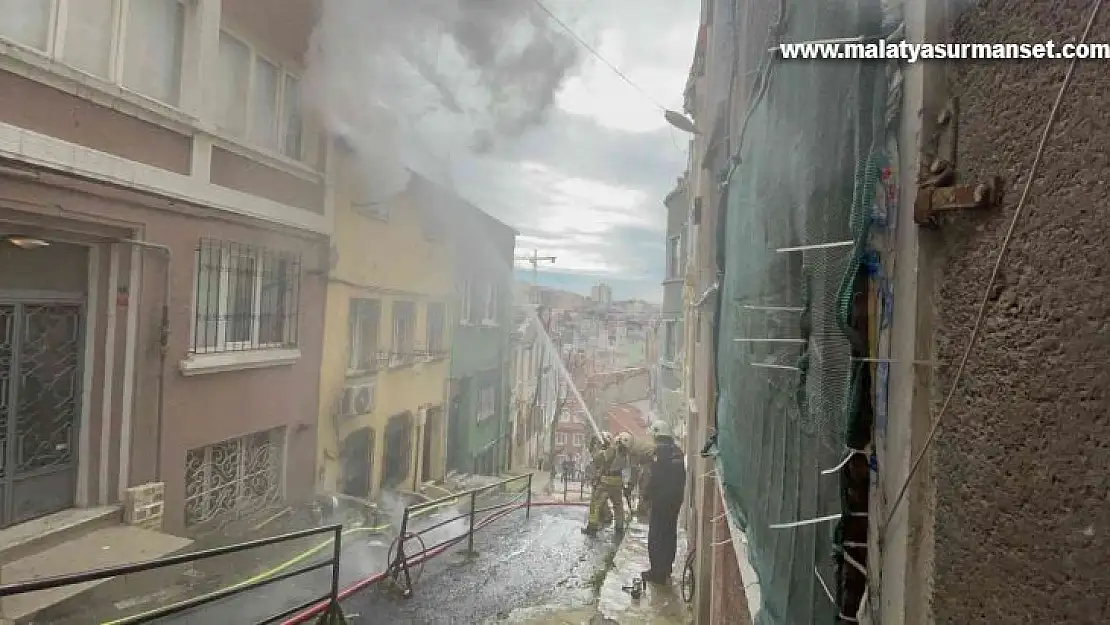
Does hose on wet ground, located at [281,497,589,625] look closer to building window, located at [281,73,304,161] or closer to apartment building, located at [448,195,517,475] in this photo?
building window, located at [281,73,304,161]

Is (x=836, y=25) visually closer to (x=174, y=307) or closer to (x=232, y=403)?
(x=174, y=307)

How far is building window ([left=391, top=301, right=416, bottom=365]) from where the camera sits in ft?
29.8

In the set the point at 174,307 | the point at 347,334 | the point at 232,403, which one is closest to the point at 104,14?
the point at 174,307

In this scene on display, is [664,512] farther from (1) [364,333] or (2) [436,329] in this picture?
(2) [436,329]

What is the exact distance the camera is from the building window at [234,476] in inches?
217

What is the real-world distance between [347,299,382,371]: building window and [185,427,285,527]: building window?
1546 millimetres

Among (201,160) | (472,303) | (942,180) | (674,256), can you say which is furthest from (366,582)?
(674,256)

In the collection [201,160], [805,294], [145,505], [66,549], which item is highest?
[201,160]

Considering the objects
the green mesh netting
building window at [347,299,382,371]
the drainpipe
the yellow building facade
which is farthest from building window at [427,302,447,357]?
the green mesh netting

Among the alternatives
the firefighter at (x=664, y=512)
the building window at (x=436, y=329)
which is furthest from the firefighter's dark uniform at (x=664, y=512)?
the building window at (x=436, y=329)

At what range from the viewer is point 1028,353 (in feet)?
2.48

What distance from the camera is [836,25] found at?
4.17ft

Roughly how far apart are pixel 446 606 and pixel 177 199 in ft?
13.2

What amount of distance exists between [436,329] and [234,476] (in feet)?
15.8
